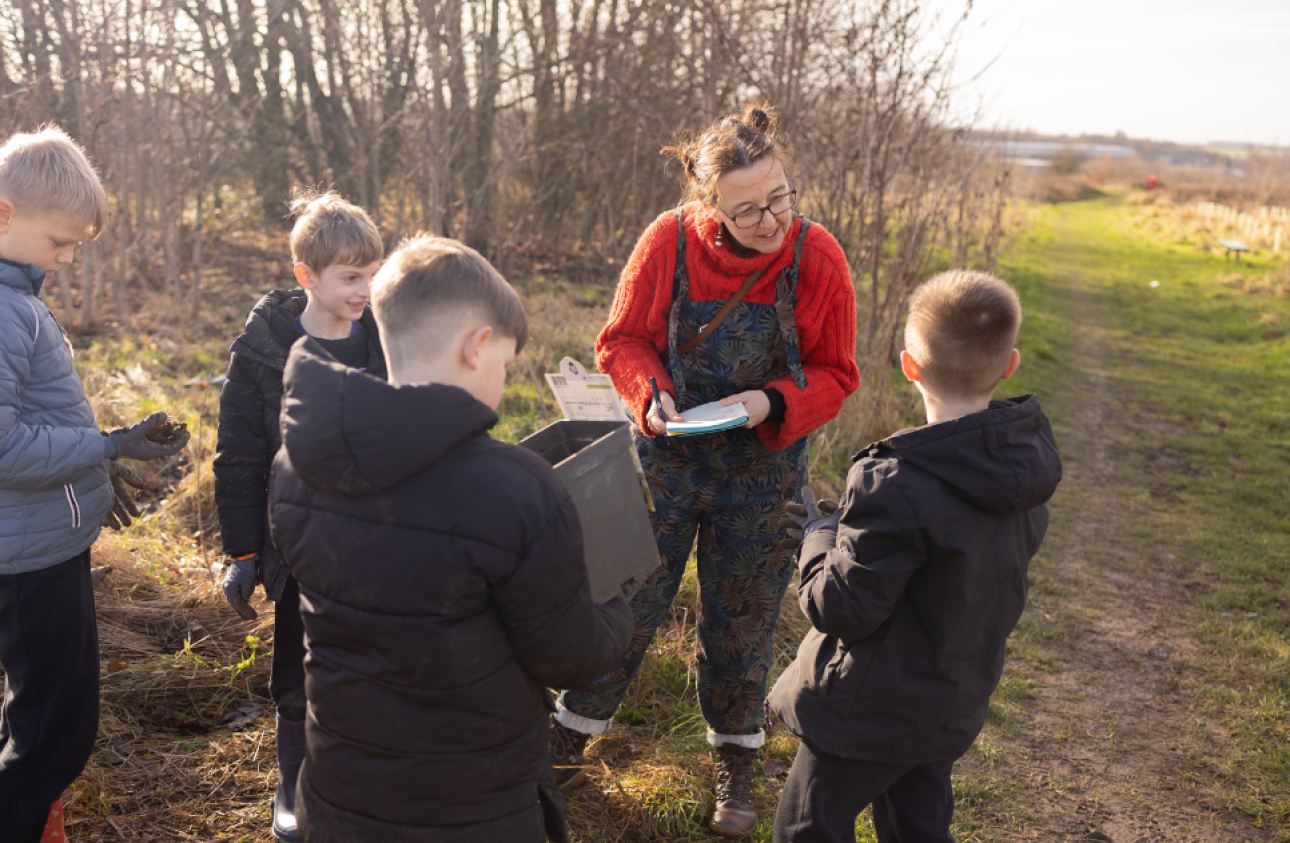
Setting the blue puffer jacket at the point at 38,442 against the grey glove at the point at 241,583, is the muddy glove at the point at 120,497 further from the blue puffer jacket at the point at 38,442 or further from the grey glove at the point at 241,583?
the grey glove at the point at 241,583

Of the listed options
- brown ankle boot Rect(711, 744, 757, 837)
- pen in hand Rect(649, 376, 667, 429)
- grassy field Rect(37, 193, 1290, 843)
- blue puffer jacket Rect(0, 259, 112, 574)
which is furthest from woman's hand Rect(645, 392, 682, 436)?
blue puffer jacket Rect(0, 259, 112, 574)

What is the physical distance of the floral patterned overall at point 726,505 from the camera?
242 centimetres

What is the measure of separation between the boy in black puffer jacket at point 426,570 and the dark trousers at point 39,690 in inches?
33.1

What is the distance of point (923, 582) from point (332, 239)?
158cm

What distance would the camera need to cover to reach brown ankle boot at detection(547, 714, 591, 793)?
2652 mm

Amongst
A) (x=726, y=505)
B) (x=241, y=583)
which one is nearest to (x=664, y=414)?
(x=726, y=505)

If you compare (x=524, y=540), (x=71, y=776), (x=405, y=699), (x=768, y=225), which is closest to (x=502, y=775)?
(x=405, y=699)

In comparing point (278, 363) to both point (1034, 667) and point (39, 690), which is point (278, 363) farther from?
point (1034, 667)

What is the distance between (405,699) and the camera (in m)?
1.43

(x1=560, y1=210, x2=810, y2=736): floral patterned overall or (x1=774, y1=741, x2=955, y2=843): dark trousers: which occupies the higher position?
(x1=560, y1=210, x2=810, y2=736): floral patterned overall

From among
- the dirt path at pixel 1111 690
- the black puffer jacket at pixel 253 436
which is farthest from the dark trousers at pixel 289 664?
the dirt path at pixel 1111 690

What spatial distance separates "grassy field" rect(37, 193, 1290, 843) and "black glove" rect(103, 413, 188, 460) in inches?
43.8

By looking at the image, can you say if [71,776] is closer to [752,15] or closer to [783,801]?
[783,801]

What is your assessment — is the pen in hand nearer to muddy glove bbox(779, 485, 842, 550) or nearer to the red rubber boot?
muddy glove bbox(779, 485, 842, 550)
